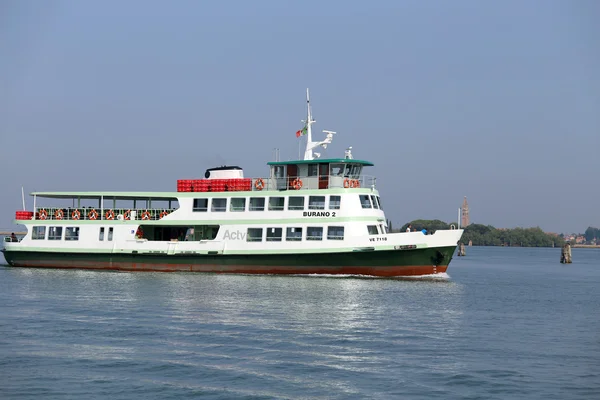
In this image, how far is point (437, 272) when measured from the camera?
43.6 metres

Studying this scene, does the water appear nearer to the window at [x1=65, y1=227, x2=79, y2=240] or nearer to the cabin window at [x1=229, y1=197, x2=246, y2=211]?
the cabin window at [x1=229, y1=197, x2=246, y2=211]

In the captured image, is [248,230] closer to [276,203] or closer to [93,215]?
[276,203]

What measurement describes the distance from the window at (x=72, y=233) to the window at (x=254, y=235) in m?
12.8

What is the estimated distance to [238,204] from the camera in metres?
47.0

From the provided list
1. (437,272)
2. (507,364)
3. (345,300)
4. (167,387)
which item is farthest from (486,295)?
(167,387)

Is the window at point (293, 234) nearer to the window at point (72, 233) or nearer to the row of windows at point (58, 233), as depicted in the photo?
the row of windows at point (58, 233)

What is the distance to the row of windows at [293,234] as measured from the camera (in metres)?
43.8

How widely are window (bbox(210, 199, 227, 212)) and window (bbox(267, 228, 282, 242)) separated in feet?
11.7

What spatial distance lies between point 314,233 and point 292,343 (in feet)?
70.5

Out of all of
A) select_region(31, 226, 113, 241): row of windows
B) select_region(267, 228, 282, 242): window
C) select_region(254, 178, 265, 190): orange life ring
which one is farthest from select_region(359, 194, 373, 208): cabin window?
select_region(31, 226, 113, 241): row of windows

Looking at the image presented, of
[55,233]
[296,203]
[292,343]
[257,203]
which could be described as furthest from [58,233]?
[292,343]

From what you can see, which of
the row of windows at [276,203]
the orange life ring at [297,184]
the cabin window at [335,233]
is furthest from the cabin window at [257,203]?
the cabin window at [335,233]

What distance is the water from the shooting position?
17.9 m

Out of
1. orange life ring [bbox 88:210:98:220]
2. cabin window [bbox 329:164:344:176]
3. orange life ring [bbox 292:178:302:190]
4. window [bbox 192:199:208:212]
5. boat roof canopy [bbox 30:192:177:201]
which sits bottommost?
orange life ring [bbox 88:210:98:220]
